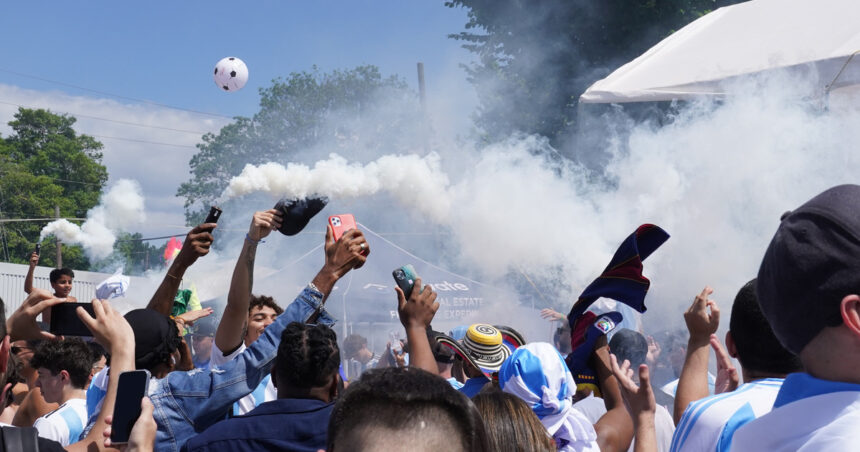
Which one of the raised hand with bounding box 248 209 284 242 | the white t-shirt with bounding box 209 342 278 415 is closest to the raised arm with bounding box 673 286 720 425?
the white t-shirt with bounding box 209 342 278 415

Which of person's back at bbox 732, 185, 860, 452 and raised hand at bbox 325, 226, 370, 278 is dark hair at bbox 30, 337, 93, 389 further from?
person's back at bbox 732, 185, 860, 452

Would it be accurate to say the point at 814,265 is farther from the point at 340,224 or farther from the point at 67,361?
the point at 67,361

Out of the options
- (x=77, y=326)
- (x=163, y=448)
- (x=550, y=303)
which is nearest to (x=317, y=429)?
(x=163, y=448)

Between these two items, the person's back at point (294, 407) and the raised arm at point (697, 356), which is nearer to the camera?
the person's back at point (294, 407)

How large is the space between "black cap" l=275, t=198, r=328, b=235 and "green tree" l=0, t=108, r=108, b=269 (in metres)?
38.9

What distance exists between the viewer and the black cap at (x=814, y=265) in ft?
4.87

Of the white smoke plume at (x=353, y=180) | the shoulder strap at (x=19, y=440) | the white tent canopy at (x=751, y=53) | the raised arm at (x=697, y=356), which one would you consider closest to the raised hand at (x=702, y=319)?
the raised arm at (x=697, y=356)

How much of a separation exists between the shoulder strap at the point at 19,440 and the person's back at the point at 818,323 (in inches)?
66.6

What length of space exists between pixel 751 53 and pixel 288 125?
43.6 metres

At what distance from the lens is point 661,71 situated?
7668 millimetres

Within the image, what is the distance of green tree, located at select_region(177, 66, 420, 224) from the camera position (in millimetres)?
47688

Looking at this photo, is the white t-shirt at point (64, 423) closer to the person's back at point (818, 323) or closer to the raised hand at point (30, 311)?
the raised hand at point (30, 311)

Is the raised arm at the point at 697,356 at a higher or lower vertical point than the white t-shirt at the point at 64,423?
higher

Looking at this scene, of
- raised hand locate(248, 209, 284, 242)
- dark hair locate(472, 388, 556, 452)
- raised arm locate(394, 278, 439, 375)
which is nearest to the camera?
dark hair locate(472, 388, 556, 452)
